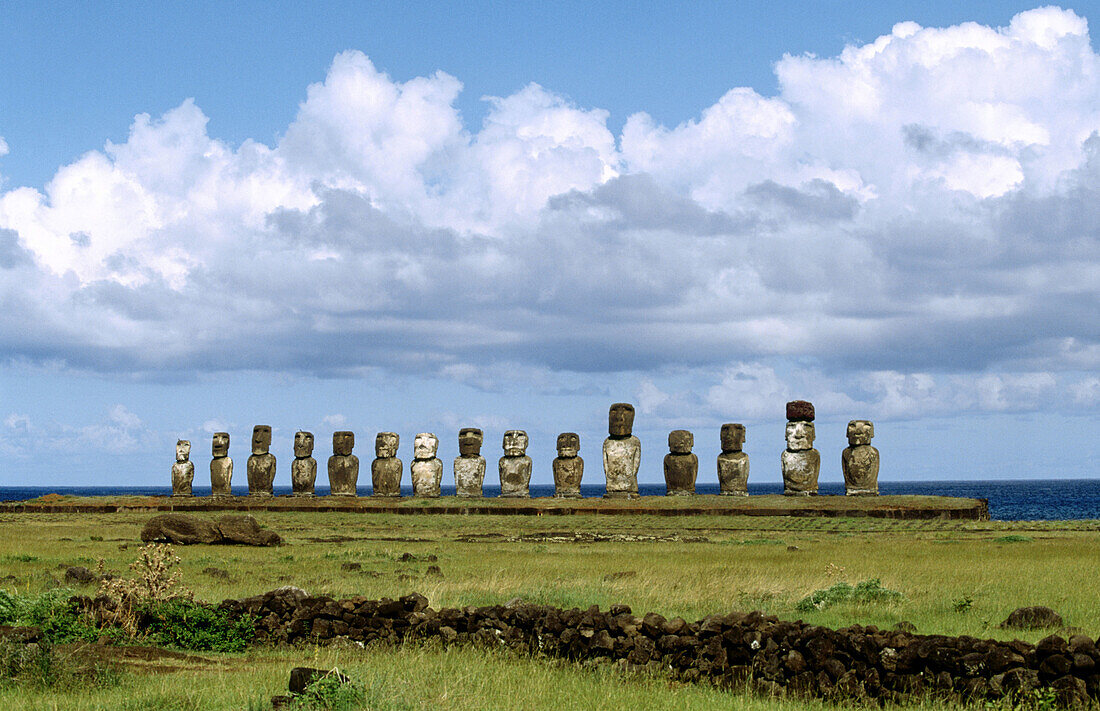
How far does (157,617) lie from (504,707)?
5.36 metres

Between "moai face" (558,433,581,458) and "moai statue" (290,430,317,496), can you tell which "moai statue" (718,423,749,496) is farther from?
"moai statue" (290,430,317,496)

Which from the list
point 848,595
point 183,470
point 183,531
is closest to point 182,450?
point 183,470

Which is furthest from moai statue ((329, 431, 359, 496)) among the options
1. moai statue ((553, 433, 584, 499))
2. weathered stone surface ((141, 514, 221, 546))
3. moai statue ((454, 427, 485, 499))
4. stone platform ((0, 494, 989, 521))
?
weathered stone surface ((141, 514, 221, 546))

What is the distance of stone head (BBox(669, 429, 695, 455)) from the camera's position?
1756 inches

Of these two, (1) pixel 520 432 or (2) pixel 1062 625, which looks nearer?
(2) pixel 1062 625

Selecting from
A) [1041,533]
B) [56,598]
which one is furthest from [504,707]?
[1041,533]

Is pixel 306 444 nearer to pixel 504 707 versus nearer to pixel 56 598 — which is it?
pixel 56 598

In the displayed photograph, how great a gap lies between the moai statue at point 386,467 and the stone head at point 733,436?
14333 millimetres

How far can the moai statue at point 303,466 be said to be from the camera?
167 ft

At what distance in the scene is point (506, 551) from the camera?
945 inches

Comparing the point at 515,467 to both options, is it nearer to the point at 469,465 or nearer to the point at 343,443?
the point at 469,465

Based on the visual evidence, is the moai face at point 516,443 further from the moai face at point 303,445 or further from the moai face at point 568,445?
the moai face at point 303,445

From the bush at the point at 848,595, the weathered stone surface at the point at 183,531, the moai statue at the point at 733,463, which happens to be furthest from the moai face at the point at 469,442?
the bush at the point at 848,595

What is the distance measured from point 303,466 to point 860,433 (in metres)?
24.9
